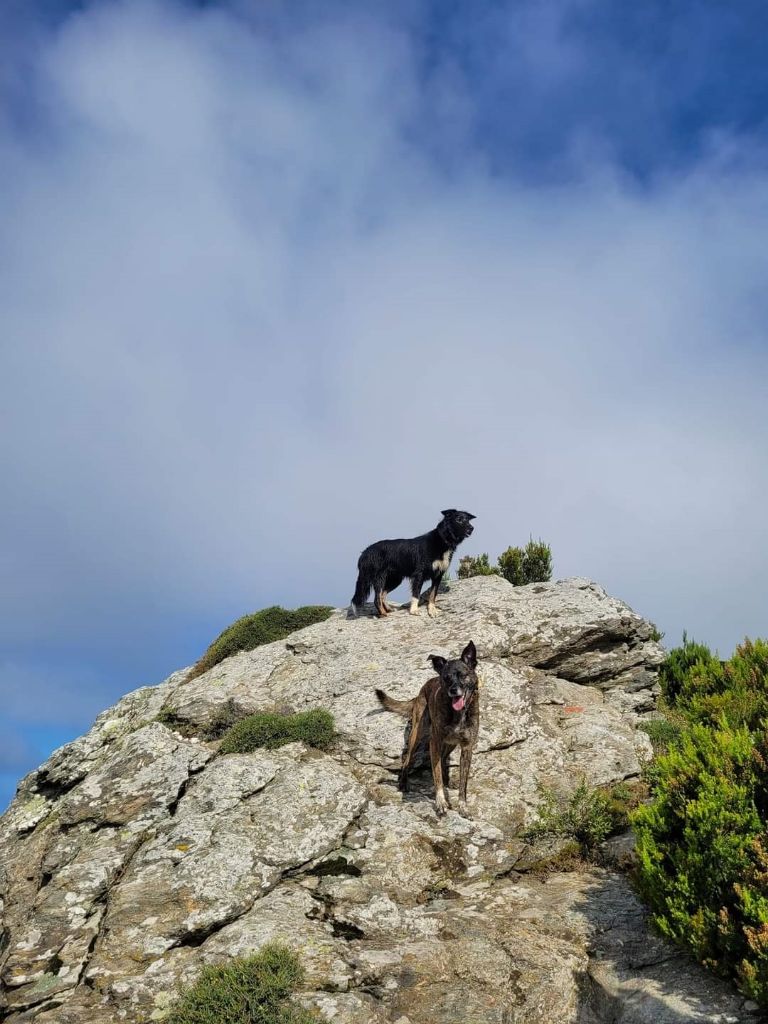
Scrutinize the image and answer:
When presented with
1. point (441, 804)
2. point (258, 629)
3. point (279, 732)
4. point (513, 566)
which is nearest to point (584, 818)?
point (441, 804)

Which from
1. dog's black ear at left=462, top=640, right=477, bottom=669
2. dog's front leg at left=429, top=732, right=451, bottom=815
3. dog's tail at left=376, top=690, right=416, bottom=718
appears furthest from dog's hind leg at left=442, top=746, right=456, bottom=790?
dog's black ear at left=462, top=640, right=477, bottom=669

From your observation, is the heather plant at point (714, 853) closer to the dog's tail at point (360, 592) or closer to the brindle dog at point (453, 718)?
the brindle dog at point (453, 718)

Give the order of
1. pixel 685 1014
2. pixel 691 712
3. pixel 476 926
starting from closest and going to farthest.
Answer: pixel 685 1014 < pixel 476 926 < pixel 691 712

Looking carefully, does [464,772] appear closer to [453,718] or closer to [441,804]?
[441,804]

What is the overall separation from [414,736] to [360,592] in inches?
255

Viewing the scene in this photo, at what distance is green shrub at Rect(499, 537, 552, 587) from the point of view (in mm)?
21984

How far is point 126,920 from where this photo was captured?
883 centimetres

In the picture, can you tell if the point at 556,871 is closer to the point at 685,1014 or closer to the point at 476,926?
the point at 476,926

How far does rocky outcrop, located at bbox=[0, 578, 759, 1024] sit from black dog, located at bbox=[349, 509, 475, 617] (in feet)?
5.82

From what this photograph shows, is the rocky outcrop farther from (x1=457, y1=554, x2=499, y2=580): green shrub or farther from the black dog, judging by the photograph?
(x1=457, y1=554, x2=499, y2=580): green shrub

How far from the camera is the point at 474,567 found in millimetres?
22609

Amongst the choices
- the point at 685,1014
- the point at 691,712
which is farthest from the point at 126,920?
the point at 691,712

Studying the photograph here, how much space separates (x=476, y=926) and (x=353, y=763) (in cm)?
371

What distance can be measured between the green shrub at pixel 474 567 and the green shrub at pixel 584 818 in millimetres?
11671
